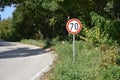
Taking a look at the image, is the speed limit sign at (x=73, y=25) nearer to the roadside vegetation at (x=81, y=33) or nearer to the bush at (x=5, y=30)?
the roadside vegetation at (x=81, y=33)

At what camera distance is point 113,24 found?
1226 inches

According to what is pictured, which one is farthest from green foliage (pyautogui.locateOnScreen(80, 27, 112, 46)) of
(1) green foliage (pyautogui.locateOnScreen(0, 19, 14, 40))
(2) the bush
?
(1) green foliage (pyautogui.locateOnScreen(0, 19, 14, 40))

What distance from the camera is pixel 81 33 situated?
36.5 m

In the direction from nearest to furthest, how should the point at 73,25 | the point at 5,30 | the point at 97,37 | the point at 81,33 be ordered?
the point at 73,25 < the point at 97,37 < the point at 81,33 < the point at 5,30

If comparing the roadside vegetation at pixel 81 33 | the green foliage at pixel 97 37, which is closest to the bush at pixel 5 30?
the roadside vegetation at pixel 81 33

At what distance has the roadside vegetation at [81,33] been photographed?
1410cm

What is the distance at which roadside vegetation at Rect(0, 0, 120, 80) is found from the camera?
1410 cm

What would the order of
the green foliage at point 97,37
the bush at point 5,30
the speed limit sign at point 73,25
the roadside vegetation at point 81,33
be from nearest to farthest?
the roadside vegetation at point 81,33, the speed limit sign at point 73,25, the green foliage at point 97,37, the bush at point 5,30

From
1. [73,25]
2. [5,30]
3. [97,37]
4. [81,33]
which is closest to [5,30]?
[5,30]

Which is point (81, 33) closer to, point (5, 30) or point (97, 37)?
point (97, 37)

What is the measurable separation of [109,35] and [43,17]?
35910 millimetres

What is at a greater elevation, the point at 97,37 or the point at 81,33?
the point at 97,37

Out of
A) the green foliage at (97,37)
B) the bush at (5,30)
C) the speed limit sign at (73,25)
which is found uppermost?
the speed limit sign at (73,25)

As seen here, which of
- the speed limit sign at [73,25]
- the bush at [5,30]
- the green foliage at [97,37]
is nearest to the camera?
the speed limit sign at [73,25]
